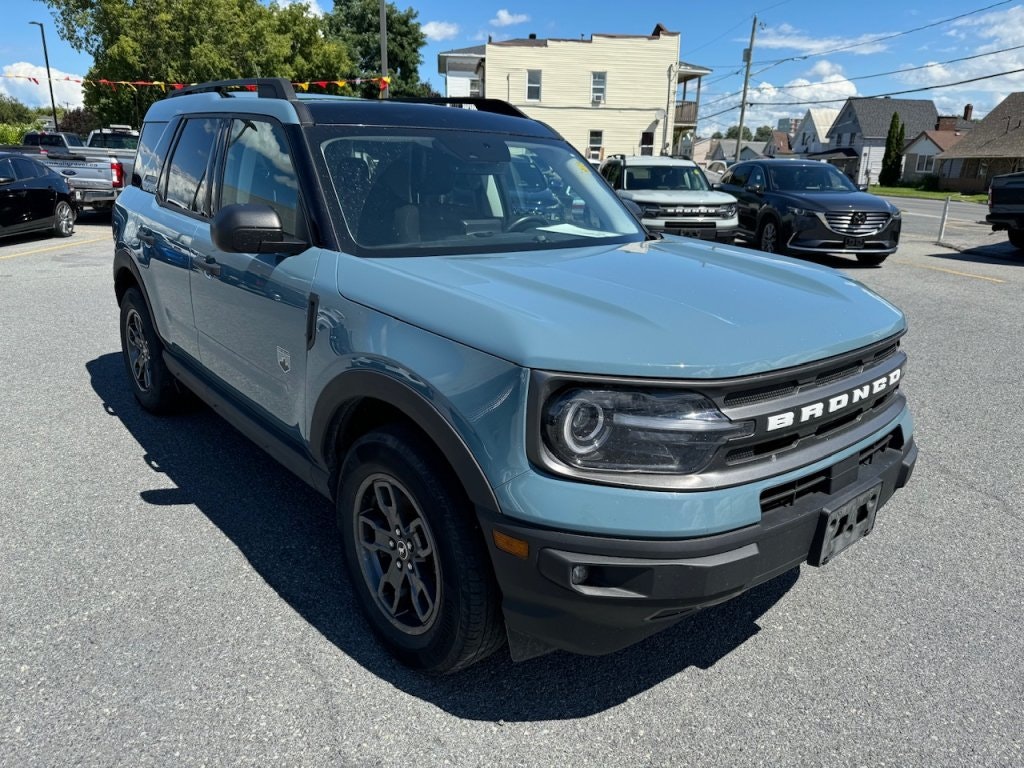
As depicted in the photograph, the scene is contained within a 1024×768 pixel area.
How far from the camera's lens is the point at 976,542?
345 centimetres

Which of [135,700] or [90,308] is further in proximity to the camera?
[90,308]

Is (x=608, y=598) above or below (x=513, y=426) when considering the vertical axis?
below

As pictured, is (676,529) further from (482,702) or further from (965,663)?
(965,663)

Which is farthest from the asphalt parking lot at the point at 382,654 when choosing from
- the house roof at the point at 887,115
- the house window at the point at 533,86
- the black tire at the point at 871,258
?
the house roof at the point at 887,115

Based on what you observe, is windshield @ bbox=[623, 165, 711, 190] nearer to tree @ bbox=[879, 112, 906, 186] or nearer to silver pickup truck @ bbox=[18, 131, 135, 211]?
silver pickup truck @ bbox=[18, 131, 135, 211]

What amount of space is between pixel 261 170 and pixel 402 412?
152cm

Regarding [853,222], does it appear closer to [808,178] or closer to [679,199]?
[808,178]

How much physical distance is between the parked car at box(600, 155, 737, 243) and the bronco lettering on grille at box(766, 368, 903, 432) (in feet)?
28.8

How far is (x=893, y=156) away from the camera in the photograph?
5853 centimetres

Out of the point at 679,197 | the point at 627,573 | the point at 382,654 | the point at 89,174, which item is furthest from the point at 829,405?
the point at 89,174

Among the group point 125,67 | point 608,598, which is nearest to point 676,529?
point 608,598

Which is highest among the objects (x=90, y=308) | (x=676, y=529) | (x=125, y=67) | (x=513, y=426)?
(x=125, y=67)

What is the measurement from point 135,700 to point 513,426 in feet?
5.15

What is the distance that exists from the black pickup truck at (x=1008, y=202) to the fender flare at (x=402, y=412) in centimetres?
1317
